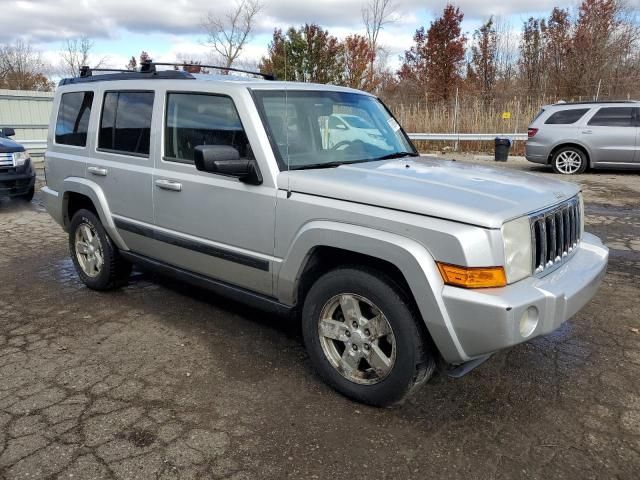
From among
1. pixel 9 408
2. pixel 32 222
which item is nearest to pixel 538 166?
pixel 32 222

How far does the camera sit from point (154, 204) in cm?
418

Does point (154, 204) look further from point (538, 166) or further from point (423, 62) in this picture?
point (423, 62)

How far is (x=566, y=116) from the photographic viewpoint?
1312 centimetres

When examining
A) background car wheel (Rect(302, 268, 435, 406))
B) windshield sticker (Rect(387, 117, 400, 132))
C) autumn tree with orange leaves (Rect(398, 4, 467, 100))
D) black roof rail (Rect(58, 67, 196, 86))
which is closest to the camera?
background car wheel (Rect(302, 268, 435, 406))

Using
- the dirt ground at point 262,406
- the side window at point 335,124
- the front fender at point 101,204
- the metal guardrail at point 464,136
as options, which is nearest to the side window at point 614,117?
the metal guardrail at point 464,136

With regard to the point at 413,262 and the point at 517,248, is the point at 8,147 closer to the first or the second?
the point at 413,262

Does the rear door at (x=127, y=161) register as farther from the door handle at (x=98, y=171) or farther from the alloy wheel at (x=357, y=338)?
the alloy wheel at (x=357, y=338)

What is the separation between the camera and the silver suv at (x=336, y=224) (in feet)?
8.80

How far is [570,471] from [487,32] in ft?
119

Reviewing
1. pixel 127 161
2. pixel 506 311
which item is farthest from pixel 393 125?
pixel 506 311

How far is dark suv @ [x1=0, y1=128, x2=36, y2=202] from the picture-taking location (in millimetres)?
8828

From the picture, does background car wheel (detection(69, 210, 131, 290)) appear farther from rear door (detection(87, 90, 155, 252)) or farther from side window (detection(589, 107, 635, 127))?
side window (detection(589, 107, 635, 127))

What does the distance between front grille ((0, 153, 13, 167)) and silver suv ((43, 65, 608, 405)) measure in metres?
4.95

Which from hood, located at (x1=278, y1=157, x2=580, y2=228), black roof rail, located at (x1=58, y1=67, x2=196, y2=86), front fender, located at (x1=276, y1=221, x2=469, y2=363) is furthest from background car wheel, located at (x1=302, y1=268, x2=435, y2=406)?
black roof rail, located at (x1=58, y1=67, x2=196, y2=86)
